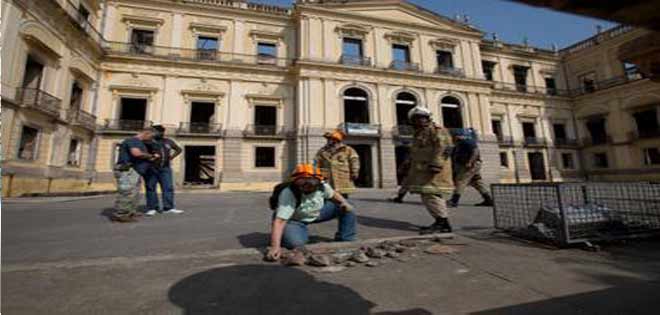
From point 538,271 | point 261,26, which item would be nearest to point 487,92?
point 261,26

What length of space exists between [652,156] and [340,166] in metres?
27.3

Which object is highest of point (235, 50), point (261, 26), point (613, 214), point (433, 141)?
point (261, 26)

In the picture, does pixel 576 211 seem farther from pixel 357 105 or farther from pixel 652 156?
pixel 652 156

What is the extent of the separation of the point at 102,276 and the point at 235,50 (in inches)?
688

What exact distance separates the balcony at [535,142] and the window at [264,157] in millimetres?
19552

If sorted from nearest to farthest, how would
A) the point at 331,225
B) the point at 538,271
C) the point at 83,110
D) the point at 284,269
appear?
the point at 538,271 → the point at 284,269 → the point at 331,225 → the point at 83,110

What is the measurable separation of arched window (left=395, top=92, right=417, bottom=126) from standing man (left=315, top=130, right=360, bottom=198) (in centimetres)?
1427

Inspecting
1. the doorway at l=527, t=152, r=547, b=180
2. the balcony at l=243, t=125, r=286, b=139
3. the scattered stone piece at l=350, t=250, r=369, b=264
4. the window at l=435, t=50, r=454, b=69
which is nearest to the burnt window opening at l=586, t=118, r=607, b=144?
the doorway at l=527, t=152, r=547, b=180

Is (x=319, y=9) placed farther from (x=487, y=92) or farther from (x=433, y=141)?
(x=433, y=141)

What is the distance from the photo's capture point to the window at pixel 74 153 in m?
12.3

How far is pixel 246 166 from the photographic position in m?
15.6

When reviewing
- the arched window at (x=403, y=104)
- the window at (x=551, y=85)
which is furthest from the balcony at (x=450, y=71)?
the window at (x=551, y=85)

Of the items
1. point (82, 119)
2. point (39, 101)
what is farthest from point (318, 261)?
point (82, 119)

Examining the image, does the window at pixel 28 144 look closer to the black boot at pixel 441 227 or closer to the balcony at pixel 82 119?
the balcony at pixel 82 119
